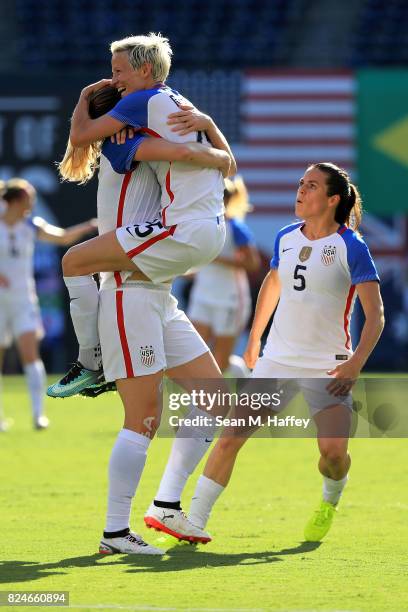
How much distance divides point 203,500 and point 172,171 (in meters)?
1.50

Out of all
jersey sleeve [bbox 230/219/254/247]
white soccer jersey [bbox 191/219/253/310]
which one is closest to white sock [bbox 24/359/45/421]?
white soccer jersey [bbox 191/219/253/310]

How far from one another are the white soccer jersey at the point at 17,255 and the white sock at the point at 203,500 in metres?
6.19

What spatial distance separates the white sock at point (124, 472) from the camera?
5.37 metres

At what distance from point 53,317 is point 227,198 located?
8.91 m

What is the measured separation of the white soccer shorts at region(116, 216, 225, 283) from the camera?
17.4 feet

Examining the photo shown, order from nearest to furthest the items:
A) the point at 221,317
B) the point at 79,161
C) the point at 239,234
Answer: the point at 79,161, the point at 239,234, the point at 221,317

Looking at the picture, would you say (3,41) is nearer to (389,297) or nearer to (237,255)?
(389,297)

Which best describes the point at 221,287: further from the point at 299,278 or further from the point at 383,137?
the point at 383,137

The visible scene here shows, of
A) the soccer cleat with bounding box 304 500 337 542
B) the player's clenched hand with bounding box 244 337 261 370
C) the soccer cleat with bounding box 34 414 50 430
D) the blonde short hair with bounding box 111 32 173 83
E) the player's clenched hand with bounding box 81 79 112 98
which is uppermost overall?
the blonde short hair with bounding box 111 32 173 83

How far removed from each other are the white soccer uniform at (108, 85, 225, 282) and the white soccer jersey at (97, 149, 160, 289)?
7cm

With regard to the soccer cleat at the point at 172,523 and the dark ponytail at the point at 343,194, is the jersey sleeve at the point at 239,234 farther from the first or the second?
the soccer cleat at the point at 172,523

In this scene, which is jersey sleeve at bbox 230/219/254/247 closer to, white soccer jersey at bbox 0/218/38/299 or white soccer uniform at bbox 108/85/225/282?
white soccer jersey at bbox 0/218/38/299

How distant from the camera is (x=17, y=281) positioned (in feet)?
39.7

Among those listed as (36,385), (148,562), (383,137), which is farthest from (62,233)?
(383,137)
